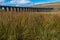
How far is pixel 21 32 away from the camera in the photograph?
6.13m

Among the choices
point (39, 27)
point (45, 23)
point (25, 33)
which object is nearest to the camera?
point (25, 33)

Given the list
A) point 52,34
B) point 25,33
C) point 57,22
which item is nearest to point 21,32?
point 25,33

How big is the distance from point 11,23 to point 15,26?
22 centimetres

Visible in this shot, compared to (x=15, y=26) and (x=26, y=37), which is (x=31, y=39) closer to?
(x=26, y=37)

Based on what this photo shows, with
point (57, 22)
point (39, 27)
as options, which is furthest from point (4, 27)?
point (57, 22)

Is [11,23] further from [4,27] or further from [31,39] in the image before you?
[31,39]

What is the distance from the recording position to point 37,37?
242 inches

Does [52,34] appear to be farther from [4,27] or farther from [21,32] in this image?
[4,27]

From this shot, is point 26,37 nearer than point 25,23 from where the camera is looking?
Yes

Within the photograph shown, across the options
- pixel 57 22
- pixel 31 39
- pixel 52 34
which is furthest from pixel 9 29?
pixel 57 22

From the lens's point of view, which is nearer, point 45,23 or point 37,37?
point 37,37

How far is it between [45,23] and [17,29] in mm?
1218

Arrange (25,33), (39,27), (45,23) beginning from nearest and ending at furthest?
1. (25,33)
2. (39,27)
3. (45,23)

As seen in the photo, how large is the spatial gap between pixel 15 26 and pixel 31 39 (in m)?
0.59
